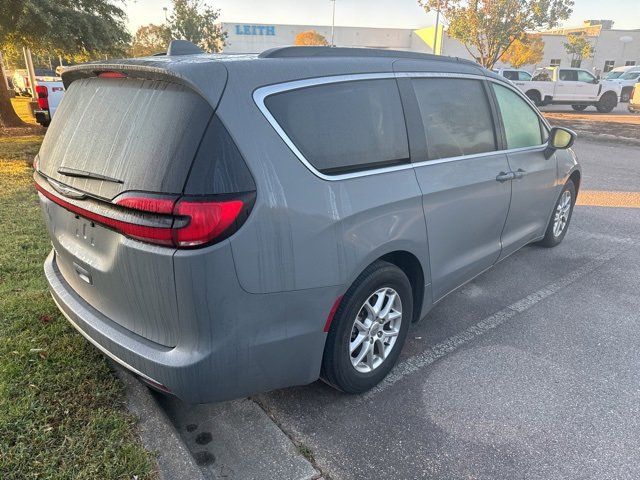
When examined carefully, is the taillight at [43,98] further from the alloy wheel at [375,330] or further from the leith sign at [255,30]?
the leith sign at [255,30]

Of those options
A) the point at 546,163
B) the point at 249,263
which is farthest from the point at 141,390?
the point at 546,163

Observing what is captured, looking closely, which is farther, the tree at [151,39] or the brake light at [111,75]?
the tree at [151,39]

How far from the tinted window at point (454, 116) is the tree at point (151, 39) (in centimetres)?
3629

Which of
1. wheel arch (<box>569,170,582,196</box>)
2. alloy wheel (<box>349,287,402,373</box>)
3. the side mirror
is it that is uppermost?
the side mirror

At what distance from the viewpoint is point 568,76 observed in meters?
21.8

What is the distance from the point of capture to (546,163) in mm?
4270

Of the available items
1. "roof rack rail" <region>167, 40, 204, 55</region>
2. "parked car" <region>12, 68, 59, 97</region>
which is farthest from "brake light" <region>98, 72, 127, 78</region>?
"parked car" <region>12, 68, 59, 97</region>

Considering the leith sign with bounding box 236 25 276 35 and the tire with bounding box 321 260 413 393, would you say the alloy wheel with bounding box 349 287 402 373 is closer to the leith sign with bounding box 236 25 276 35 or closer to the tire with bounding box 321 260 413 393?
the tire with bounding box 321 260 413 393

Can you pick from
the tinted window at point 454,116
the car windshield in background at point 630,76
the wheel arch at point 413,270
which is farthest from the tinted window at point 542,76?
the wheel arch at point 413,270

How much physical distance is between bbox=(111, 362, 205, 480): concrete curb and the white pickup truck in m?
22.6

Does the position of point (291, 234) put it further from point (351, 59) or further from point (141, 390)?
point (141, 390)

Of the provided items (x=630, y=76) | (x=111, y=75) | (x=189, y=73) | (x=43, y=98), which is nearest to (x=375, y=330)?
(x=189, y=73)

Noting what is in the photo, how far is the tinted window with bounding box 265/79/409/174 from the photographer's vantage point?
2188 mm

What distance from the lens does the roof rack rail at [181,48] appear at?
263 cm
